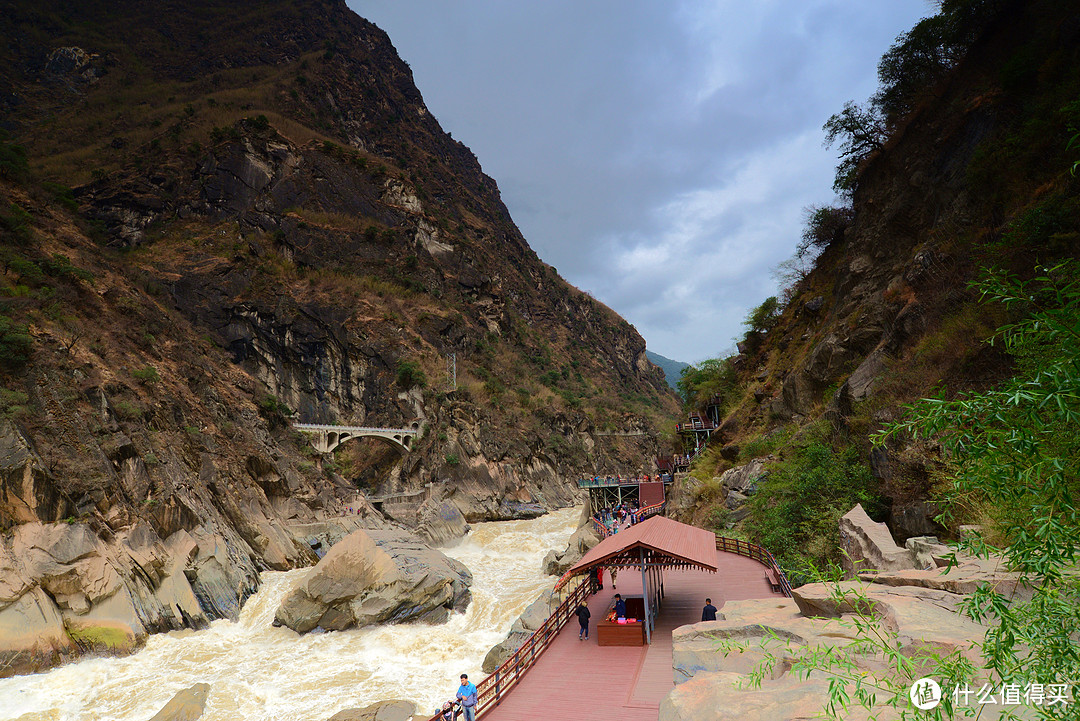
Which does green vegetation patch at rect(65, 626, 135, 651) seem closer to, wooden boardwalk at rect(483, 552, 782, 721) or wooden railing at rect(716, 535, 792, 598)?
wooden boardwalk at rect(483, 552, 782, 721)

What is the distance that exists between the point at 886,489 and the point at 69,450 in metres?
29.1

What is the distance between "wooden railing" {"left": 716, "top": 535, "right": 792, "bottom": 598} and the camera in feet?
44.8

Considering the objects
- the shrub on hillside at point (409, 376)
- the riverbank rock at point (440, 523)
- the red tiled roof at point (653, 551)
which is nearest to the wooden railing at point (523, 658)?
the red tiled roof at point (653, 551)

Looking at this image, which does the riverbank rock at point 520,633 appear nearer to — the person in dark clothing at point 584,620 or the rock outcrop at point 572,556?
the person in dark clothing at point 584,620

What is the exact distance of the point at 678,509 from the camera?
28.3 m

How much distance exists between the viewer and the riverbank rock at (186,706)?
13492mm

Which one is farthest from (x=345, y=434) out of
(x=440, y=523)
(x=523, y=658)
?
(x=523, y=658)

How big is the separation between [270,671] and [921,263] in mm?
25614

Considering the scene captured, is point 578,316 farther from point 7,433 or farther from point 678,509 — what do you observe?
point 7,433

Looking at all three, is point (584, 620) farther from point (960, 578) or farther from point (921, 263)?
point (921, 263)

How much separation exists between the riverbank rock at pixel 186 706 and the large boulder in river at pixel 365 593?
193 inches

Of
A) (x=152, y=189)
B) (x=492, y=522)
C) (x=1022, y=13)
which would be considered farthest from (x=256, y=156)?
(x=1022, y=13)

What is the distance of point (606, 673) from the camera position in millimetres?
9914

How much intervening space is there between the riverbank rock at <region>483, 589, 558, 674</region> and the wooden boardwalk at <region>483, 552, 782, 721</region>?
2659 millimetres
